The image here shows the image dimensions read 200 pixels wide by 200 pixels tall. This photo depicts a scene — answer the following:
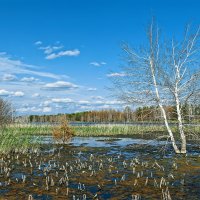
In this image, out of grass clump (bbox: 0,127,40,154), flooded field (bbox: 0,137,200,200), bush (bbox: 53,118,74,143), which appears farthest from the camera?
bush (bbox: 53,118,74,143)

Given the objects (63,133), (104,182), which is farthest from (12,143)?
(104,182)

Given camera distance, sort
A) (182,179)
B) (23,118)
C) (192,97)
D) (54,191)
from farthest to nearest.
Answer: (23,118) → (192,97) → (182,179) → (54,191)

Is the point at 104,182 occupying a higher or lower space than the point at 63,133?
lower

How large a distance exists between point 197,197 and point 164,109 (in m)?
12.4

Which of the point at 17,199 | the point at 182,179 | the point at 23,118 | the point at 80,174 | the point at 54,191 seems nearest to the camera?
the point at 17,199

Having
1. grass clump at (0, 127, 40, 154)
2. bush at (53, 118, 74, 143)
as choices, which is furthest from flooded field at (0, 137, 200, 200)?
bush at (53, 118, 74, 143)

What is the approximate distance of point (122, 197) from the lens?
1102 cm

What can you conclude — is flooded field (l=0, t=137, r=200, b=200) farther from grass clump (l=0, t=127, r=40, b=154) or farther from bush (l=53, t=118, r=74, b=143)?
bush (l=53, t=118, r=74, b=143)

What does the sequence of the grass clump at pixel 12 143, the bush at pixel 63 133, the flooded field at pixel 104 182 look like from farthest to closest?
1. the bush at pixel 63 133
2. the grass clump at pixel 12 143
3. the flooded field at pixel 104 182

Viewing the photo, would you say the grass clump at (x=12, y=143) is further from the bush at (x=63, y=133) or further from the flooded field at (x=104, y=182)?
the bush at (x=63, y=133)

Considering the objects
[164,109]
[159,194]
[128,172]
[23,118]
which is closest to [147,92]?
[164,109]

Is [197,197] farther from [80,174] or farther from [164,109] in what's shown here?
[164,109]

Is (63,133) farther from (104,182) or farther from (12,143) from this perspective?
(104,182)

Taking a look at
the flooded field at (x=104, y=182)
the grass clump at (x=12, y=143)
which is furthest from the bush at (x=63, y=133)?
the flooded field at (x=104, y=182)
